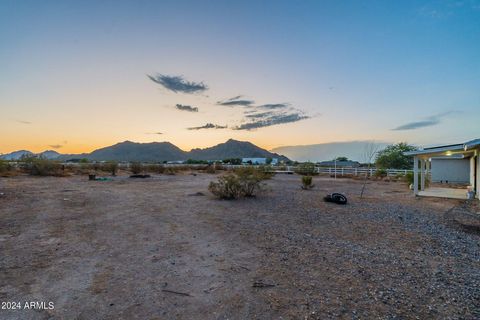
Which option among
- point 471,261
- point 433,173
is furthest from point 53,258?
point 433,173

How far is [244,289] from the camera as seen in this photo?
3.28 meters

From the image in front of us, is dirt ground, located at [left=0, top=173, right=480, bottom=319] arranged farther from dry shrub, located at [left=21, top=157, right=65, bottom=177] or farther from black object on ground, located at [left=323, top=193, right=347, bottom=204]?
dry shrub, located at [left=21, top=157, right=65, bottom=177]

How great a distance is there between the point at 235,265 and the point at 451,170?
1048 inches

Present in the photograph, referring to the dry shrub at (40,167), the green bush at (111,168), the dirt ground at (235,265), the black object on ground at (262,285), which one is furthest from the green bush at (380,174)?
the dry shrub at (40,167)

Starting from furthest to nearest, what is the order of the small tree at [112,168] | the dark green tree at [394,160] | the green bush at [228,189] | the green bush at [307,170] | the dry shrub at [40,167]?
the dark green tree at [394,160], the green bush at [307,170], the small tree at [112,168], the dry shrub at [40,167], the green bush at [228,189]

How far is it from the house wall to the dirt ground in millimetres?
19396

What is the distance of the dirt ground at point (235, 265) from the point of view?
2844 mm

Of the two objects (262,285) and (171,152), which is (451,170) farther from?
(171,152)

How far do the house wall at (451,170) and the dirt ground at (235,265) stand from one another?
1940cm

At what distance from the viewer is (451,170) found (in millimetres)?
22031

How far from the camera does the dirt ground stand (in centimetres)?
284

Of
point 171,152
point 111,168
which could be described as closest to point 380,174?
point 111,168

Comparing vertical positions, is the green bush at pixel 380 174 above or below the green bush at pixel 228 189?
above

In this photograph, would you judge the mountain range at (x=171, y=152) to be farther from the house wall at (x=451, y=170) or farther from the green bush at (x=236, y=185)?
the green bush at (x=236, y=185)
